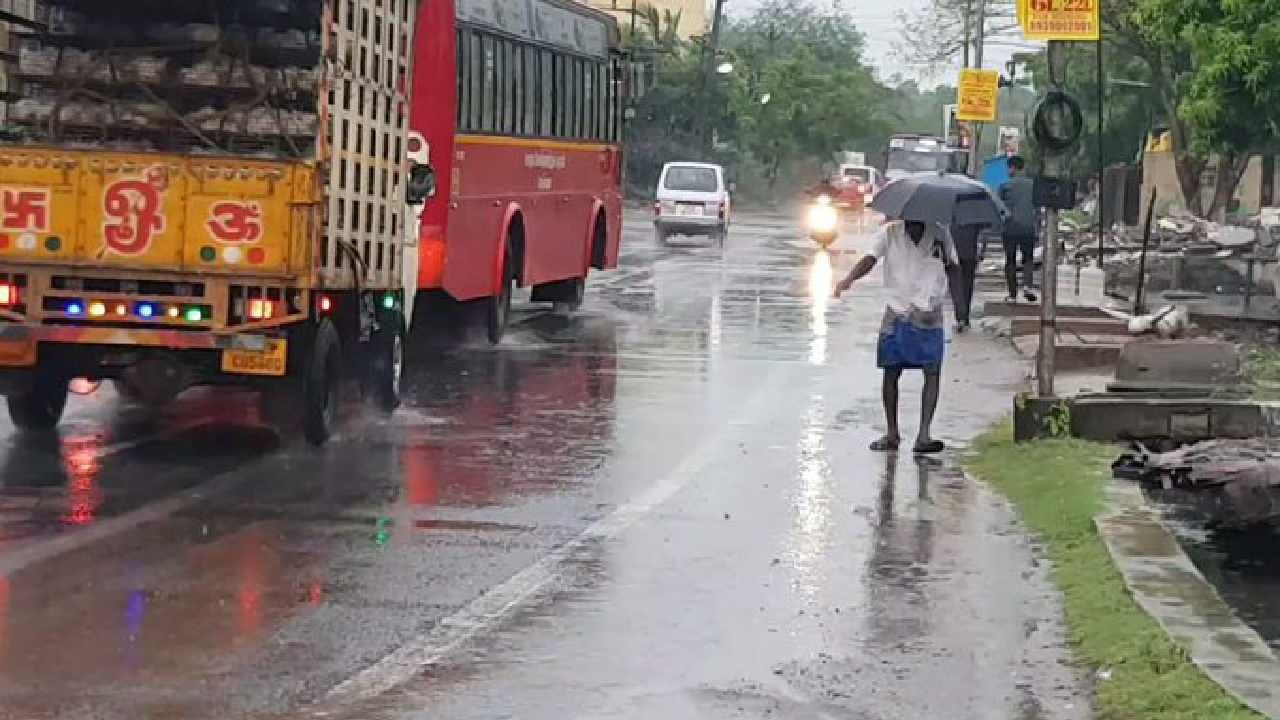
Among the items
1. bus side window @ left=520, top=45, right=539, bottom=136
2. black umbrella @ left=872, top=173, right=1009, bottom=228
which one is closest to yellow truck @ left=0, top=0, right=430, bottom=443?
black umbrella @ left=872, top=173, right=1009, bottom=228

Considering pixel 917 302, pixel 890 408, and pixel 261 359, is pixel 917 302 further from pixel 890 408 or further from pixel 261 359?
pixel 261 359

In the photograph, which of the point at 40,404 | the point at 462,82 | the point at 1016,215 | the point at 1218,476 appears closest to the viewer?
the point at 1218,476

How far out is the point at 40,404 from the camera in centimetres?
1364

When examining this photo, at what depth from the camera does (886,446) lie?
45.4 feet

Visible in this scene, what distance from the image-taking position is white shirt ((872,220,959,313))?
13.5m

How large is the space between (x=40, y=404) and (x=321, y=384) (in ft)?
6.26

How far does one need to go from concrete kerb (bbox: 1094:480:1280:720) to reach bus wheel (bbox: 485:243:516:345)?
10886 millimetres

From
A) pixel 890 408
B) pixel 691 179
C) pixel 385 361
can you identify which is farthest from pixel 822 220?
pixel 890 408

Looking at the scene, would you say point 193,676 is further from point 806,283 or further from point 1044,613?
point 806,283

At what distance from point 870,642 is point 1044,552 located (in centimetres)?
227

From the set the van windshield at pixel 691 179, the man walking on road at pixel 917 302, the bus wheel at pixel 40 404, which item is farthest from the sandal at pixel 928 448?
the van windshield at pixel 691 179

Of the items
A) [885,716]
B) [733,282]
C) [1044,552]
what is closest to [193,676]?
[885,716]

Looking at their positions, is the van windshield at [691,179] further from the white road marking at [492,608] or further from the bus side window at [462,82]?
the white road marking at [492,608]

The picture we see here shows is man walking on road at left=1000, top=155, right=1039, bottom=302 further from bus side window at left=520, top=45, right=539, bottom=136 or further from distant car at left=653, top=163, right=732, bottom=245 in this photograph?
distant car at left=653, top=163, right=732, bottom=245
